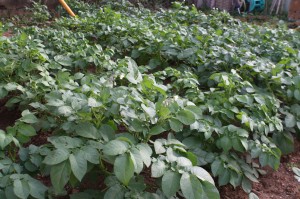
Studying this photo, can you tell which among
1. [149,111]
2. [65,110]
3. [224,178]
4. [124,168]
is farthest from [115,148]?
[224,178]

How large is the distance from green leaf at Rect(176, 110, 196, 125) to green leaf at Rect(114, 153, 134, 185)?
0.47 meters

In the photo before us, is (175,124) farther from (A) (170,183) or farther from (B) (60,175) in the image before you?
(B) (60,175)

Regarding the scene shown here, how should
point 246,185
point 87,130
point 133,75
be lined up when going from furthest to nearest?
point 133,75, point 246,185, point 87,130

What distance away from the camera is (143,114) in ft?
6.18

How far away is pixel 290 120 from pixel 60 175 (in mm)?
1701

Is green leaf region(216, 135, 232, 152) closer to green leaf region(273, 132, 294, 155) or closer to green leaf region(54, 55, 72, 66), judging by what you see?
green leaf region(273, 132, 294, 155)

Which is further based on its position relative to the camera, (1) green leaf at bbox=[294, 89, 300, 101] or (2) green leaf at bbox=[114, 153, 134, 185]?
(1) green leaf at bbox=[294, 89, 300, 101]

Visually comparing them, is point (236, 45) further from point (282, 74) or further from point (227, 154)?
point (227, 154)

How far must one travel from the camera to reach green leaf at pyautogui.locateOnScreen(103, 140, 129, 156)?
153cm

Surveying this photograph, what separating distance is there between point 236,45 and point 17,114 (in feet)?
7.36

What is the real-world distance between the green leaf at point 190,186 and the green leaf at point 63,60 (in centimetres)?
169

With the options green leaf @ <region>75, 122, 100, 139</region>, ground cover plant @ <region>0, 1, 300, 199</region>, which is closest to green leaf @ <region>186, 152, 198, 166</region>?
ground cover plant @ <region>0, 1, 300, 199</region>

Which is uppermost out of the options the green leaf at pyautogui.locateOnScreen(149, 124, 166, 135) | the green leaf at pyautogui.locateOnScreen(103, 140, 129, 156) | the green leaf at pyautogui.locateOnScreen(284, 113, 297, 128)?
the green leaf at pyautogui.locateOnScreen(103, 140, 129, 156)

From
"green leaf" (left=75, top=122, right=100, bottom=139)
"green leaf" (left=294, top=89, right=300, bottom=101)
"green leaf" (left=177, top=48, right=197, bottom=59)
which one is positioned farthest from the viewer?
"green leaf" (left=177, top=48, right=197, bottom=59)
